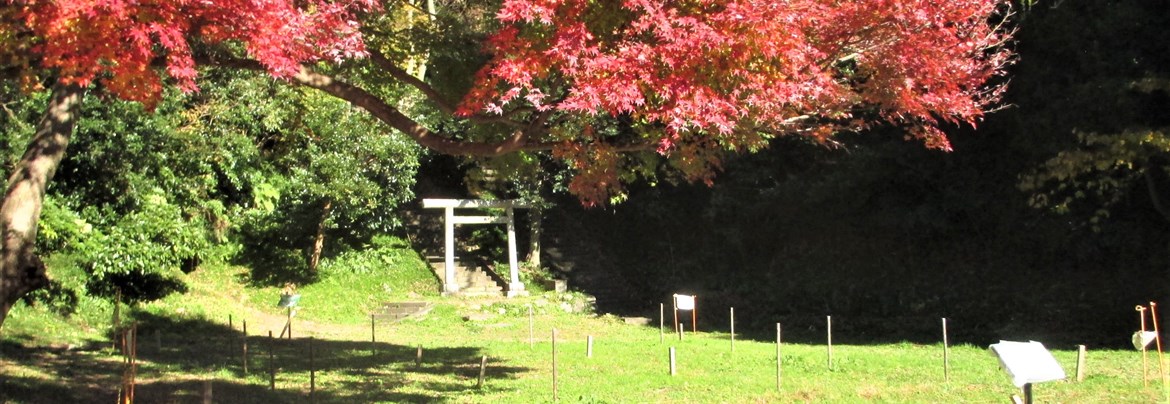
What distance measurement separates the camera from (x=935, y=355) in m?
15.4

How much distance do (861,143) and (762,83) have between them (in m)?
16.4

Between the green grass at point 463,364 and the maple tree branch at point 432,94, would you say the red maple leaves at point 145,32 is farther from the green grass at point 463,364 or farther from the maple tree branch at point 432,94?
the green grass at point 463,364

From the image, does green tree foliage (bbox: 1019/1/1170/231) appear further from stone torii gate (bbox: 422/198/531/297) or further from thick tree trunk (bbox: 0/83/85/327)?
thick tree trunk (bbox: 0/83/85/327)

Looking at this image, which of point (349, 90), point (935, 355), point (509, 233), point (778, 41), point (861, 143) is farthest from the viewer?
point (509, 233)

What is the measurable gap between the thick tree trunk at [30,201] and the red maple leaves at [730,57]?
3619mm

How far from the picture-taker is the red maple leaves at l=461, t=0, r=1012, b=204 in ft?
25.1

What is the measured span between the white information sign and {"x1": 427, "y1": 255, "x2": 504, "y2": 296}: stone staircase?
831 inches

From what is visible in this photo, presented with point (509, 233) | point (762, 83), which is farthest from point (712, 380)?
point (509, 233)

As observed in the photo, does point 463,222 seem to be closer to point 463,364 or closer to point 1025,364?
point 463,364

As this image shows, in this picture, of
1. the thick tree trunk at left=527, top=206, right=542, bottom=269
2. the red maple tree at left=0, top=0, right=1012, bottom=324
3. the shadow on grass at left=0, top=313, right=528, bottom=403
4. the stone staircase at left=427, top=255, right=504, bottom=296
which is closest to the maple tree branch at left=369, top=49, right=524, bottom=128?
the red maple tree at left=0, top=0, right=1012, bottom=324

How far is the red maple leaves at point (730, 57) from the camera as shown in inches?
301

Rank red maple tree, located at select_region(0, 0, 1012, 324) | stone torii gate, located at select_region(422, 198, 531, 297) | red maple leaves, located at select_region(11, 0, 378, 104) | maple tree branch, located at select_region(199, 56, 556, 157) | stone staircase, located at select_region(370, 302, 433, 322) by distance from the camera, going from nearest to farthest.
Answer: red maple leaves, located at select_region(11, 0, 378, 104) < red maple tree, located at select_region(0, 0, 1012, 324) < maple tree branch, located at select_region(199, 56, 556, 157) < stone staircase, located at select_region(370, 302, 433, 322) < stone torii gate, located at select_region(422, 198, 531, 297)

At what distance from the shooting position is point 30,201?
8742 mm

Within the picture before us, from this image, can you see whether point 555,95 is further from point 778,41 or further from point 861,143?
point 861,143
